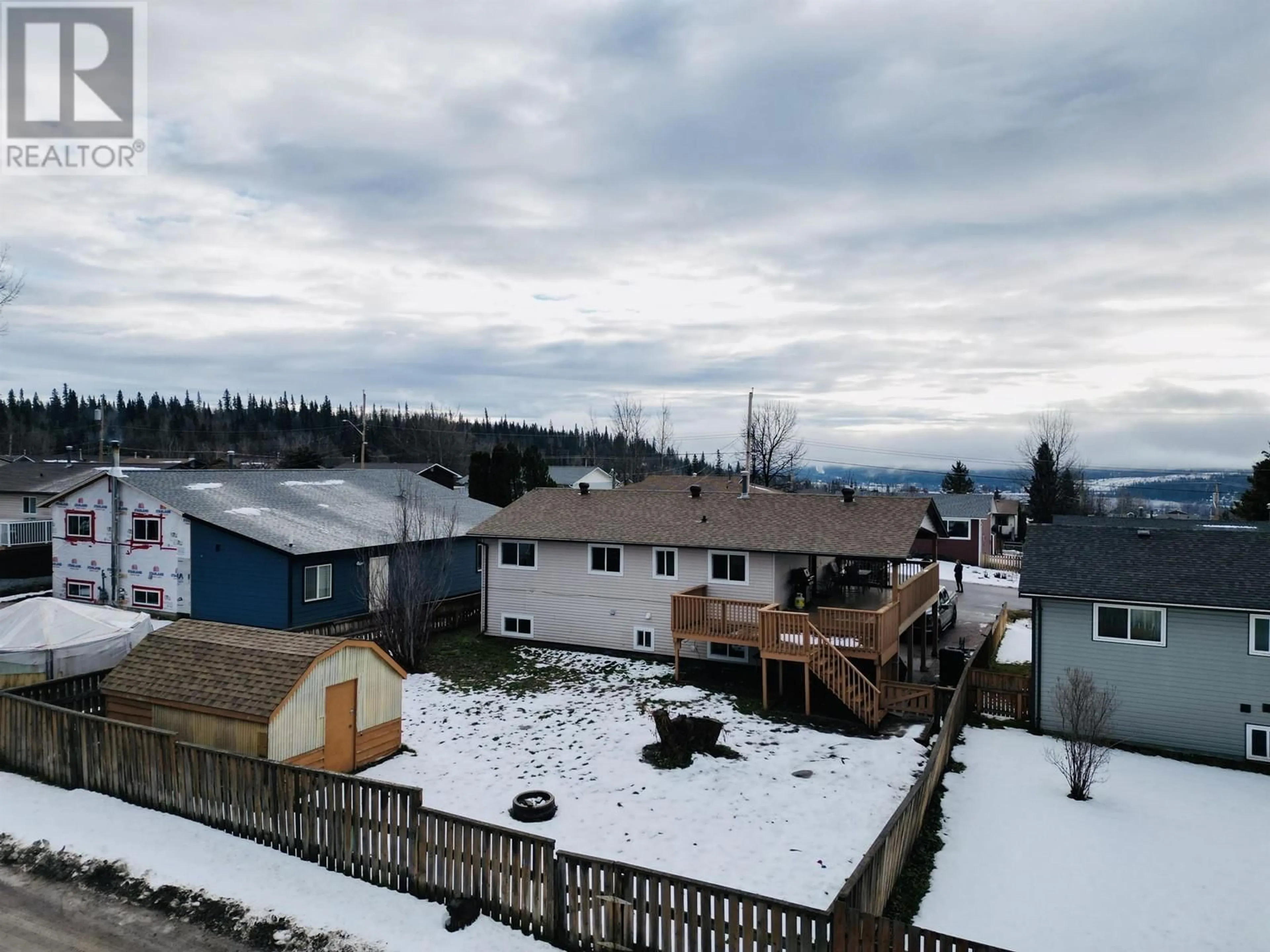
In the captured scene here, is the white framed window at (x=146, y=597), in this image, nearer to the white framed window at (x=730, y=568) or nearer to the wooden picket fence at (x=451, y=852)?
the wooden picket fence at (x=451, y=852)

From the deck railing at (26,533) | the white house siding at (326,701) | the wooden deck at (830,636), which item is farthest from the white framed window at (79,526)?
the wooden deck at (830,636)

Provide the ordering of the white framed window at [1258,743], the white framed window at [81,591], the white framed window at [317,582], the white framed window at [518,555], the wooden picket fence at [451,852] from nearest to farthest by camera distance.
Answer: the wooden picket fence at [451,852], the white framed window at [1258,743], the white framed window at [518,555], the white framed window at [317,582], the white framed window at [81,591]

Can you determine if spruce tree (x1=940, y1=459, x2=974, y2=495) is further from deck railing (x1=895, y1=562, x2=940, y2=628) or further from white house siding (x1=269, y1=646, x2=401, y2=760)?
white house siding (x1=269, y1=646, x2=401, y2=760)

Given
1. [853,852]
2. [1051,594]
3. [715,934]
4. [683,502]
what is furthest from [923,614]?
[715,934]

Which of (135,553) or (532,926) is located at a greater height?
(135,553)

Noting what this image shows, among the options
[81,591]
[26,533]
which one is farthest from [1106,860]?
[26,533]

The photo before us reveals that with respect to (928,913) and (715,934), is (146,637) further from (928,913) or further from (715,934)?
(928,913)

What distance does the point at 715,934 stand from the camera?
8570 millimetres

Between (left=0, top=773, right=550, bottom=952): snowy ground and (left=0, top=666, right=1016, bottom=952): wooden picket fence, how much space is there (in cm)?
20

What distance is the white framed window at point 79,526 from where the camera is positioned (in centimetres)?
3172

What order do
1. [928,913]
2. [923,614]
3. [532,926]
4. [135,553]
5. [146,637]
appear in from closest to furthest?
1. [532,926]
2. [928,913]
3. [146,637]
4. [923,614]
5. [135,553]

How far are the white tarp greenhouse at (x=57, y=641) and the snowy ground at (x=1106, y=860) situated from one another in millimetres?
18346

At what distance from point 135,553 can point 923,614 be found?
2935cm

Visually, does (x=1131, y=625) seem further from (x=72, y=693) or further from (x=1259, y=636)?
(x=72, y=693)
